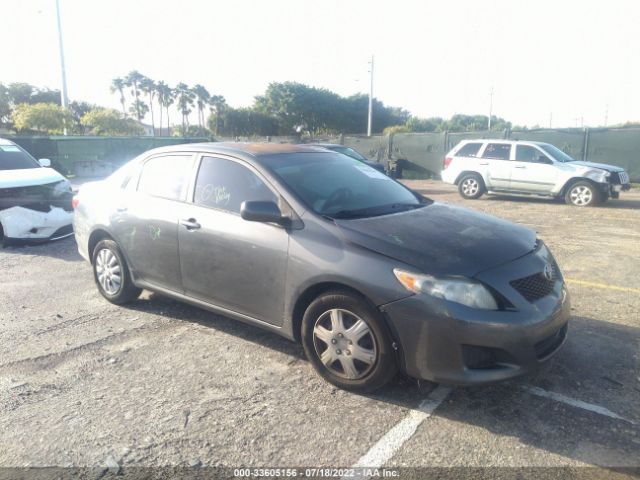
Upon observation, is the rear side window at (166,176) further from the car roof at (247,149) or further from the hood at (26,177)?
the hood at (26,177)

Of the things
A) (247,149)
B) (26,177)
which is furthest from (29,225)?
(247,149)

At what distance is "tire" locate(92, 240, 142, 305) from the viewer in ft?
16.6

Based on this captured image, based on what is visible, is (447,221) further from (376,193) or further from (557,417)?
(557,417)

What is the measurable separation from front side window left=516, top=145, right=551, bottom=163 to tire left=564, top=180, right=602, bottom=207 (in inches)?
40.2

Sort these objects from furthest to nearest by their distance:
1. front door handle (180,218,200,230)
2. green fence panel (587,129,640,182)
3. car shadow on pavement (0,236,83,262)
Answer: green fence panel (587,129,640,182) → car shadow on pavement (0,236,83,262) → front door handle (180,218,200,230)

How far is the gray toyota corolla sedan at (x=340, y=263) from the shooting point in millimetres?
3117

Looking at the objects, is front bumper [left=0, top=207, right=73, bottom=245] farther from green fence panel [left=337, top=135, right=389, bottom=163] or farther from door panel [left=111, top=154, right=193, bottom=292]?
green fence panel [left=337, top=135, right=389, bottom=163]

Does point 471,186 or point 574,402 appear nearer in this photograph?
point 574,402

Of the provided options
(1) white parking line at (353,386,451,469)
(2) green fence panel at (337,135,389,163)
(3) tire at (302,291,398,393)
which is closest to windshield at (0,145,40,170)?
(3) tire at (302,291,398,393)

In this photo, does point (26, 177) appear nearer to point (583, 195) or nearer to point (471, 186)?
point (471, 186)

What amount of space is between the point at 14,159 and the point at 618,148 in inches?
722

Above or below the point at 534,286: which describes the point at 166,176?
above

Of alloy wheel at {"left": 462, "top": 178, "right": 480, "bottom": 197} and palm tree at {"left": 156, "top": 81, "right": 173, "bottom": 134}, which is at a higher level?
palm tree at {"left": 156, "top": 81, "right": 173, "bottom": 134}

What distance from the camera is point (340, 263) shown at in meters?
3.38
